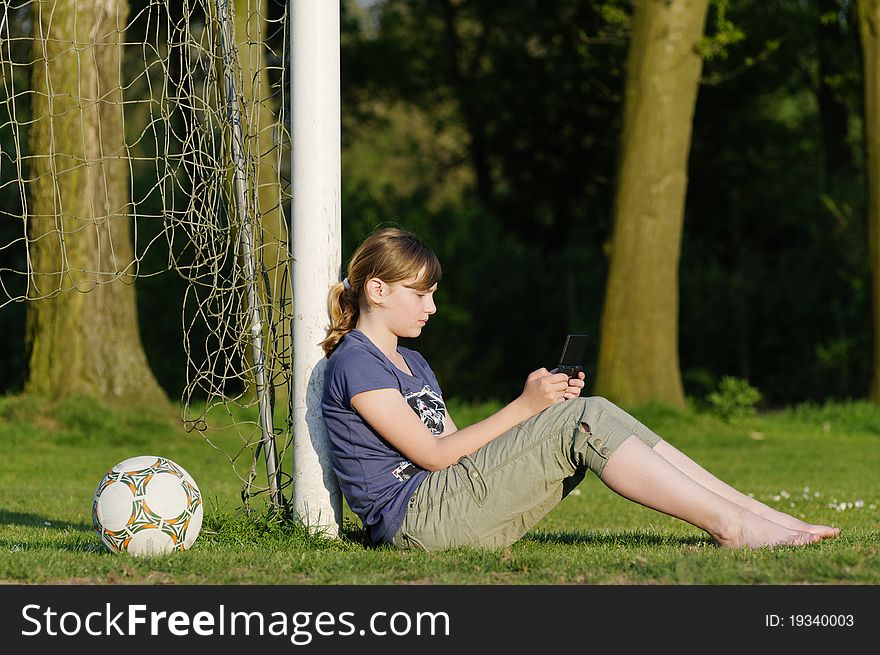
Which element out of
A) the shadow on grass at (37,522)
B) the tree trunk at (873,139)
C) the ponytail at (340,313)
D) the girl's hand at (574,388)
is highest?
the tree trunk at (873,139)

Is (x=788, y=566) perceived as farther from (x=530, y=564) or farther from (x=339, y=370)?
(x=339, y=370)

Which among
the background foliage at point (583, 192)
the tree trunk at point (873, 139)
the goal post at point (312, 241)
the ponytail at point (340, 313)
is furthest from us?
the background foliage at point (583, 192)

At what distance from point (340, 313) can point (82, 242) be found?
259 inches

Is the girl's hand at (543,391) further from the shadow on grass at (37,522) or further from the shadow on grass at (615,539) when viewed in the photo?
the shadow on grass at (37,522)

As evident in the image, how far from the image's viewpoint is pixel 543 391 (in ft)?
16.3

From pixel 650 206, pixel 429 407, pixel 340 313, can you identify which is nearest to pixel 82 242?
pixel 650 206

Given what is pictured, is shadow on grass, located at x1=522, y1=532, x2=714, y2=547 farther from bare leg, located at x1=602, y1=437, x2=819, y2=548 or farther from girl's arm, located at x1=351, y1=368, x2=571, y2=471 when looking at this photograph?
girl's arm, located at x1=351, y1=368, x2=571, y2=471

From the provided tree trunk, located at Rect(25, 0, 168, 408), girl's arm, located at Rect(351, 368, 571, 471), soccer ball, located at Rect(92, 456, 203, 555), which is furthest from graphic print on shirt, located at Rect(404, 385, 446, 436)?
tree trunk, located at Rect(25, 0, 168, 408)

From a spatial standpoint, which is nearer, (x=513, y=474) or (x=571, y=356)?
(x=513, y=474)

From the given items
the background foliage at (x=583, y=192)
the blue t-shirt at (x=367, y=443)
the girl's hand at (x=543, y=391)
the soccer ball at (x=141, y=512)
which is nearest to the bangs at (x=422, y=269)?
the blue t-shirt at (x=367, y=443)

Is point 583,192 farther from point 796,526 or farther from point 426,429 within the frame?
point 426,429

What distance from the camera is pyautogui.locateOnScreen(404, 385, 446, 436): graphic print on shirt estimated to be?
5215 mm

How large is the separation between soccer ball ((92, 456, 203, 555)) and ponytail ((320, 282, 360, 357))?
33.7 inches

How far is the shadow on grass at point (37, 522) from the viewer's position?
22.0 ft
